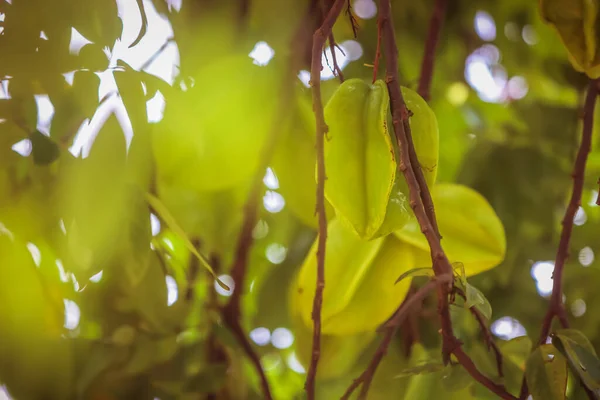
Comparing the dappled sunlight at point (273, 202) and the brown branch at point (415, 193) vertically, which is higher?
the brown branch at point (415, 193)

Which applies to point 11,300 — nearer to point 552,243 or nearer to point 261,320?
point 261,320

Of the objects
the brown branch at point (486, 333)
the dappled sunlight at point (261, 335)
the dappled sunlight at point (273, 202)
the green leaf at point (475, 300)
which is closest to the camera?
the green leaf at point (475, 300)

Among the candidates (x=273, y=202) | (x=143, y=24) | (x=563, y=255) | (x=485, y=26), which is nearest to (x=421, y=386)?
(x=563, y=255)

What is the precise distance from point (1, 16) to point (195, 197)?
1.14 feet

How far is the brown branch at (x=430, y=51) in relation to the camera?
71cm

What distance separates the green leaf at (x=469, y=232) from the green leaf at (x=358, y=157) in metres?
0.13

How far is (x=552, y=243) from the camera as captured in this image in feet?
2.92

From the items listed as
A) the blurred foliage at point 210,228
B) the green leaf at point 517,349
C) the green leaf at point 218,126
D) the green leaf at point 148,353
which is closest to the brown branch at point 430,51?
the blurred foliage at point 210,228

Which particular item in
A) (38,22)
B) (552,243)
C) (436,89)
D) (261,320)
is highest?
(38,22)

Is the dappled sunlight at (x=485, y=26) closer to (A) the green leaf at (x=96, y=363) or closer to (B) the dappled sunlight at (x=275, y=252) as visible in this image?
(B) the dappled sunlight at (x=275, y=252)

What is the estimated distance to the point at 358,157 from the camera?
0.50 meters

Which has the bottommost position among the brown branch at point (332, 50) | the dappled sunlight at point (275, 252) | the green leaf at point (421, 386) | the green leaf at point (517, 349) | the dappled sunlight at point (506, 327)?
the dappled sunlight at point (506, 327)

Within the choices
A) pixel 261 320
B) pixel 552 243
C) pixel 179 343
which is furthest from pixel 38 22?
pixel 552 243

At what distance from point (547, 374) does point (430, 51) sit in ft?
1.29
